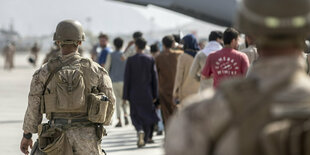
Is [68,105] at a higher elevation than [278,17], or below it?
below

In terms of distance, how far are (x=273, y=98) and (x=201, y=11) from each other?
20.7 meters

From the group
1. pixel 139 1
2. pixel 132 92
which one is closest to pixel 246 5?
pixel 132 92

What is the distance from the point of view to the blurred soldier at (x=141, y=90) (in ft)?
36.5

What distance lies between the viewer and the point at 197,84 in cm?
1023

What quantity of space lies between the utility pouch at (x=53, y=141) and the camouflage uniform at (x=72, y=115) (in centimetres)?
4

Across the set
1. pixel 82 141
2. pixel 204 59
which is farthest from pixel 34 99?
pixel 204 59

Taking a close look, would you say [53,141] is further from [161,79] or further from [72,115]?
[161,79]

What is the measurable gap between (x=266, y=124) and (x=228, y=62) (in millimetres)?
5374

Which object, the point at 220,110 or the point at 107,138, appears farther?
the point at 107,138

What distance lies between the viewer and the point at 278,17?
2.45 metres

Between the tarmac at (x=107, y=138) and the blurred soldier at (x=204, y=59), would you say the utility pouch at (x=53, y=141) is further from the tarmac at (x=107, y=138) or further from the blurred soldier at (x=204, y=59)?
the tarmac at (x=107, y=138)

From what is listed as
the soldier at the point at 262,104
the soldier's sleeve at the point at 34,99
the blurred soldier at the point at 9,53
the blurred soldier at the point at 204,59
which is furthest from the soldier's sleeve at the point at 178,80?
the blurred soldier at the point at 9,53

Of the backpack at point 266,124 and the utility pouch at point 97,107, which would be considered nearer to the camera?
the backpack at point 266,124

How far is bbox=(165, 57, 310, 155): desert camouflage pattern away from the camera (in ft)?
7.97
